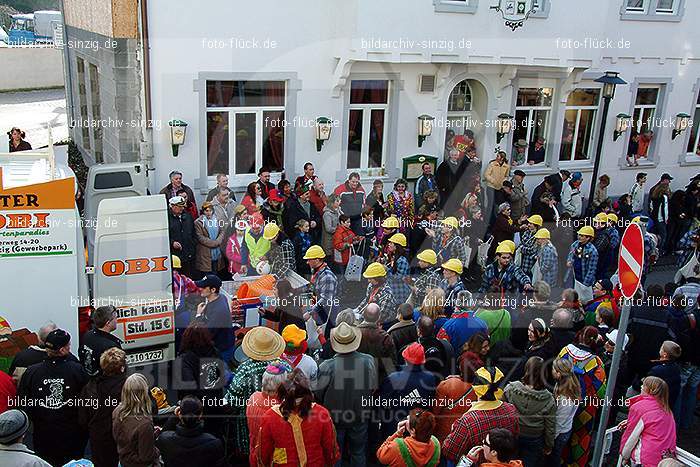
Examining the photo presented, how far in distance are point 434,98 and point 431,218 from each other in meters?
3.34

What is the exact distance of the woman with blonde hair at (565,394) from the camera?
18.5 feet

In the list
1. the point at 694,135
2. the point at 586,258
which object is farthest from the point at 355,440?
the point at 694,135

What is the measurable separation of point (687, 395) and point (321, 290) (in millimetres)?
4300

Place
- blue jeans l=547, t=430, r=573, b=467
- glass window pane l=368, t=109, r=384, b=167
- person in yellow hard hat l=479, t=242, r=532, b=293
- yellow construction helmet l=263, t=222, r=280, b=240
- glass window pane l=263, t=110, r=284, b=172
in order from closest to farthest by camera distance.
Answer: blue jeans l=547, t=430, r=573, b=467 < person in yellow hard hat l=479, t=242, r=532, b=293 < yellow construction helmet l=263, t=222, r=280, b=240 < glass window pane l=263, t=110, r=284, b=172 < glass window pane l=368, t=109, r=384, b=167

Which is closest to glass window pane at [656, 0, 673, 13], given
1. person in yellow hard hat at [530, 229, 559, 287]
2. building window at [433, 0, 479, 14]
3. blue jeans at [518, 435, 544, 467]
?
building window at [433, 0, 479, 14]

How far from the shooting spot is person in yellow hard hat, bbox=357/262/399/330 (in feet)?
24.8

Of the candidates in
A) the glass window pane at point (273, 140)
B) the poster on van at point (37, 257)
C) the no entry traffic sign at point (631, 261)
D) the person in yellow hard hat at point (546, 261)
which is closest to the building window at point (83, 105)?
the glass window pane at point (273, 140)

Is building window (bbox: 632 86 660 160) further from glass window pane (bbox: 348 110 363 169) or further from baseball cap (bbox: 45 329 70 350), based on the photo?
baseball cap (bbox: 45 329 70 350)

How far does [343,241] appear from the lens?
34.5ft

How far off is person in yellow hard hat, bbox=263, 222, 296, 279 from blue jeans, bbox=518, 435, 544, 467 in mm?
4262

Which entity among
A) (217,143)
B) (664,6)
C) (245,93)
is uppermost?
(664,6)

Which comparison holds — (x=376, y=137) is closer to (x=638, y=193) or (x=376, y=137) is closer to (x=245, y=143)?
(x=245, y=143)

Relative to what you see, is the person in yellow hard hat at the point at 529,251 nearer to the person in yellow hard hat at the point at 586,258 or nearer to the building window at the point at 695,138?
the person in yellow hard hat at the point at 586,258

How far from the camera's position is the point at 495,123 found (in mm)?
13914
